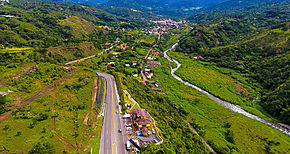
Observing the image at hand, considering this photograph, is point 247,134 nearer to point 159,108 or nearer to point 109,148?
point 159,108

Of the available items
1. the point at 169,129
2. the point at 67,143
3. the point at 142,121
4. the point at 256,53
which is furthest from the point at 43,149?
the point at 256,53

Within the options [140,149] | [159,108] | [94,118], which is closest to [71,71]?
[94,118]

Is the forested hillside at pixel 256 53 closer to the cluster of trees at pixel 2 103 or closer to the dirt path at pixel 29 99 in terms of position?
the dirt path at pixel 29 99

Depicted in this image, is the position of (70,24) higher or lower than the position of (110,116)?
higher

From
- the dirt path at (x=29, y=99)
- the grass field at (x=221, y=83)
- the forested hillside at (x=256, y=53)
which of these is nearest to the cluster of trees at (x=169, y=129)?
the dirt path at (x=29, y=99)

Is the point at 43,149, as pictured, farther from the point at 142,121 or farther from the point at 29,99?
the point at 29,99
